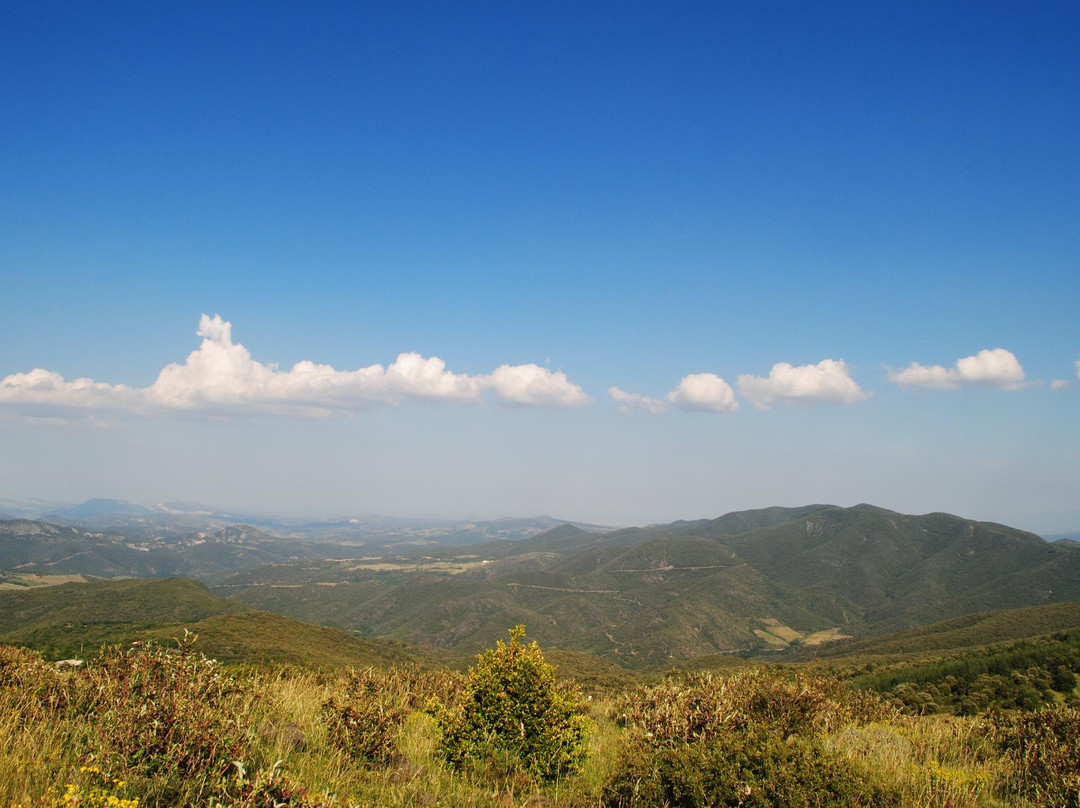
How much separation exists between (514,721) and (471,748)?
84cm

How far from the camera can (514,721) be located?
29.7 feet

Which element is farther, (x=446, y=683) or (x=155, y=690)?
(x=446, y=683)

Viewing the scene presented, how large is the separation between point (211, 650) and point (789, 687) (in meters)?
83.9

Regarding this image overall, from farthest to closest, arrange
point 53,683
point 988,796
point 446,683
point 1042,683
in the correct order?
point 1042,683
point 446,683
point 53,683
point 988,796

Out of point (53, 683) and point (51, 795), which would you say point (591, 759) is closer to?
point (51, 795)

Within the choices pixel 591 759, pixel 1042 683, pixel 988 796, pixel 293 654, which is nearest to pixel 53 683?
pixel 591 759

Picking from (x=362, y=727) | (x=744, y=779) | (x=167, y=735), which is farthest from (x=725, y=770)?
(x=167, y=735)

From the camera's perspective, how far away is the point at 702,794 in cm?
589

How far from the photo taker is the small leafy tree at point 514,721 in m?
8.45

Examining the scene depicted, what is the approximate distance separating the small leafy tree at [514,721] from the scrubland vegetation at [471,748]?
0.03 meters

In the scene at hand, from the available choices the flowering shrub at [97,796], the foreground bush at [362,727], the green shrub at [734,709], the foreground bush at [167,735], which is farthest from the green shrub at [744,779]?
the flowering shrub at [97,796]

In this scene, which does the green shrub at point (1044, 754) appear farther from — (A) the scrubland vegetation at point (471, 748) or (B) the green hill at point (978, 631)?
(B) the green hill at point (978, 631)

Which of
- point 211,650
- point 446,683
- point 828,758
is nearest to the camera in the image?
point 828,758

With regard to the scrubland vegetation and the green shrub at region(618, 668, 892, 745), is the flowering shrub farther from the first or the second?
the green shrub at region(618, 668, 892, 745)
